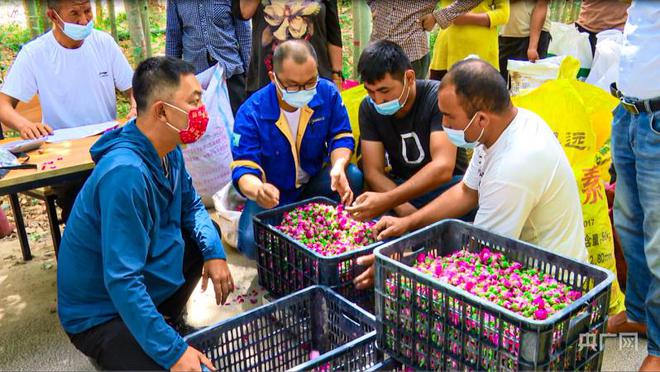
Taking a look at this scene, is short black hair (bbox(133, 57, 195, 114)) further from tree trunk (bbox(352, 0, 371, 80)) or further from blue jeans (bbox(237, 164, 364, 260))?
tree trunk (bbox(352, 0, 371, 80))

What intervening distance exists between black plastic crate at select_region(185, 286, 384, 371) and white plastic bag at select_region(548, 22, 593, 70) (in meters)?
3.40

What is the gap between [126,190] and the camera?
192 cm

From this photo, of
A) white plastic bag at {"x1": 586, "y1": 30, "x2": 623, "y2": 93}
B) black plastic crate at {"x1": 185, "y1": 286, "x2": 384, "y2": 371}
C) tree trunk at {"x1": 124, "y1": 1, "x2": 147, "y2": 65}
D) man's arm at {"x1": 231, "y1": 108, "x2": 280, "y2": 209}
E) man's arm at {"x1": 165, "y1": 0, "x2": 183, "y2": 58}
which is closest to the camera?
black plastic crate at {"x1": 185, "y1": 286, "x2": 384, "y2": 371}

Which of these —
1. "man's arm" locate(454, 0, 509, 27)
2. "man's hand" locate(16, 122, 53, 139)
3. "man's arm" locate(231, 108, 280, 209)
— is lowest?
"man's arm" locate(231, 108, 280, 209)

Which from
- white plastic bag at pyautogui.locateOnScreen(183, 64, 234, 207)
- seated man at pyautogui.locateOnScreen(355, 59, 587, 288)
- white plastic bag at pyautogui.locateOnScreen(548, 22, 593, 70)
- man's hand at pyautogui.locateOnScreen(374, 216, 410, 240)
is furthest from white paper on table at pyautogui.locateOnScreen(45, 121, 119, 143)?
white plastic bag at pyautogui.locateOnScreen(548, 22, 593, 70)

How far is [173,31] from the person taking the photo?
4.30 metres

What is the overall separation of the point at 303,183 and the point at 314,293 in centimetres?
109

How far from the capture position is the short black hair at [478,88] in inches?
87.1

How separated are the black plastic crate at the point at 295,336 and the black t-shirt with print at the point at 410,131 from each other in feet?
3.80

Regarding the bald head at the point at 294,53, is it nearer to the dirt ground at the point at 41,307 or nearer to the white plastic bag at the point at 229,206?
the white plastic bag at the point at 229,206

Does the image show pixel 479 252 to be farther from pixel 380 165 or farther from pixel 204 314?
pixel 204 314

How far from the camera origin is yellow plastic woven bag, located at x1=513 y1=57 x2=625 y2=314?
2.75m

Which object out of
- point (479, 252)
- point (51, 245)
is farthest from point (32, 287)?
point (479, 252)

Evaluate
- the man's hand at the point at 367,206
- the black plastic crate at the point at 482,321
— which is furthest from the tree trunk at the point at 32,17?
the black plastic crate at the point at 482,321
